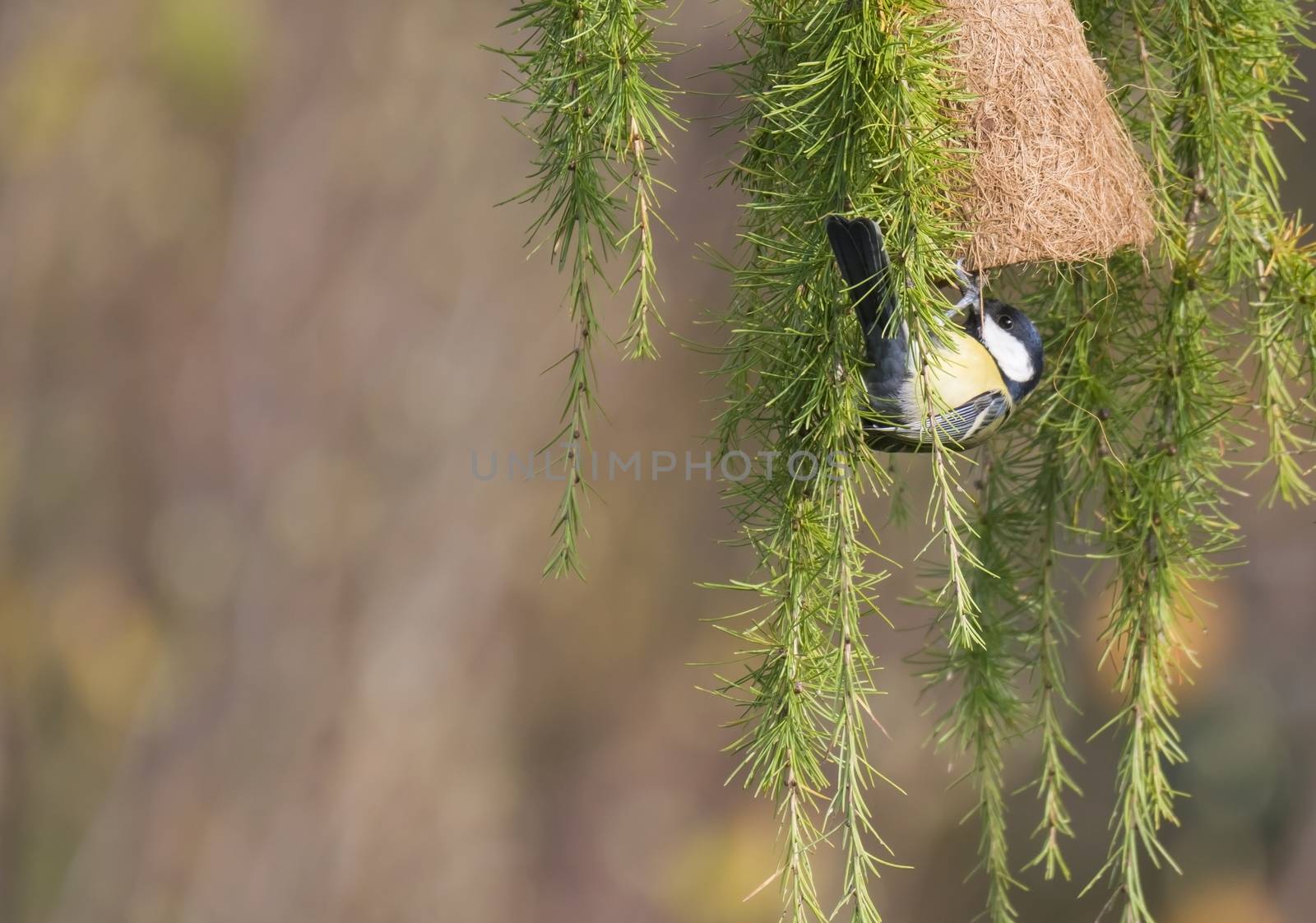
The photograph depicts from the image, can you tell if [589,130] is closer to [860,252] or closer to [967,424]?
[860,252]

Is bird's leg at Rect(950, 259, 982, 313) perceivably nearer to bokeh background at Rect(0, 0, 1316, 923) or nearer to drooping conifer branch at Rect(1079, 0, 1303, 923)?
drooping conifer branch at Rect(1079, 0, 1303, 923)

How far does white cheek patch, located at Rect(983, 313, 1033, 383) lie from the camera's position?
0.74 metres

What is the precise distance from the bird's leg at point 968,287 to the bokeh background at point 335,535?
1375mm

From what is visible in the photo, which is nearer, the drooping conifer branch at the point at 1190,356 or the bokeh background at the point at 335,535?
the drooping conifer branch at the point at 1190,356

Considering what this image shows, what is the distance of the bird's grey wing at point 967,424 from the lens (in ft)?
2.25

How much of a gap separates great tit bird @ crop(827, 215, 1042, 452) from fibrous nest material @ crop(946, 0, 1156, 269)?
0.05m

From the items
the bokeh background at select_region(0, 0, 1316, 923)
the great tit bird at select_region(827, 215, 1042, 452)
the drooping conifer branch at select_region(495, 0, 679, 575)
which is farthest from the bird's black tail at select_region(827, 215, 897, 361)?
the bokeh background at select_region(0, 0, 1316, 923)

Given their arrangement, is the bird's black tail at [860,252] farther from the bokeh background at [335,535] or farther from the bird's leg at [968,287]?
the bokeh background at [335,535]

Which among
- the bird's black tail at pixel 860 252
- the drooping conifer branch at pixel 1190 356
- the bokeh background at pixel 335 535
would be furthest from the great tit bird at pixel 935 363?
the bokeh background at pixel 335 535

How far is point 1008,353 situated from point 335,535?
1828 millimetres

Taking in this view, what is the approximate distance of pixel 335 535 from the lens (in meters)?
2.31

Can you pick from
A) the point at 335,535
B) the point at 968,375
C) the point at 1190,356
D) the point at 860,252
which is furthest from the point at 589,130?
the point at 335,535

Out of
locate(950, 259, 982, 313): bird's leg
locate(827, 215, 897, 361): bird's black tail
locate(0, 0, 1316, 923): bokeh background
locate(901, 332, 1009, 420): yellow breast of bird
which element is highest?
locate(827, 215, 897, 361): bird's black tail

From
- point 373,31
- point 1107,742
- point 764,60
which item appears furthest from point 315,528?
point 764,60
